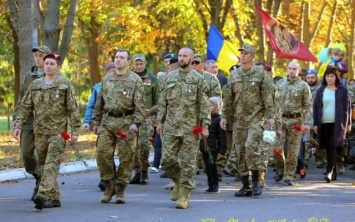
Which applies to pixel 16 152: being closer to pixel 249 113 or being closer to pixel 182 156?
pixel 249 113

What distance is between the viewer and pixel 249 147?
41.7 ft

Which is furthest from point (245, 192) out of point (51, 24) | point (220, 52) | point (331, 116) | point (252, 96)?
point (220, 52)

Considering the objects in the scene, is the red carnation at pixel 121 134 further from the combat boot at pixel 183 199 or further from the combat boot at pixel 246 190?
the combat boot at pixel 246 190

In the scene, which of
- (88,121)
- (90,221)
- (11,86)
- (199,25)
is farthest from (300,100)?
(11,86)

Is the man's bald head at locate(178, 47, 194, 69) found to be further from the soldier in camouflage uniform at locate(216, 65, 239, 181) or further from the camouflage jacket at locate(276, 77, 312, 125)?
the camouflage jacket at locate(276, 77, 312, 125)

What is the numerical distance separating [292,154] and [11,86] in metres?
37.5

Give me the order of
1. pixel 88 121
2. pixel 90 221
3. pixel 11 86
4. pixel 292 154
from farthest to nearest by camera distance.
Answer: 1. pixel 11 86
2. pixel 292 154
3. pixel 88 121
4. pixel 90 221

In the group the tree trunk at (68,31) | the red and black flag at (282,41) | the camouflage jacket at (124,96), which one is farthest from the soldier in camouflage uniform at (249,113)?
the red and black flag at (282,41)

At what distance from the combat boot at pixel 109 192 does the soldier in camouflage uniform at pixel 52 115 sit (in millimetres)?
705

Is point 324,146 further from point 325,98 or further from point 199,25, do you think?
point 199,25

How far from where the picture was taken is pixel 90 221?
33.3ft

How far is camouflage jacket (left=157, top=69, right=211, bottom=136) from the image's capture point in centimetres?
1168

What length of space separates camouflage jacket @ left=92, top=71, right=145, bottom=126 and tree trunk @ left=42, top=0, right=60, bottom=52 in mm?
7276

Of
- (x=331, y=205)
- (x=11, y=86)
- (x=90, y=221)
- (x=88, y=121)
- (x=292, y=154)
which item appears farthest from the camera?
(x=11, y=86)
